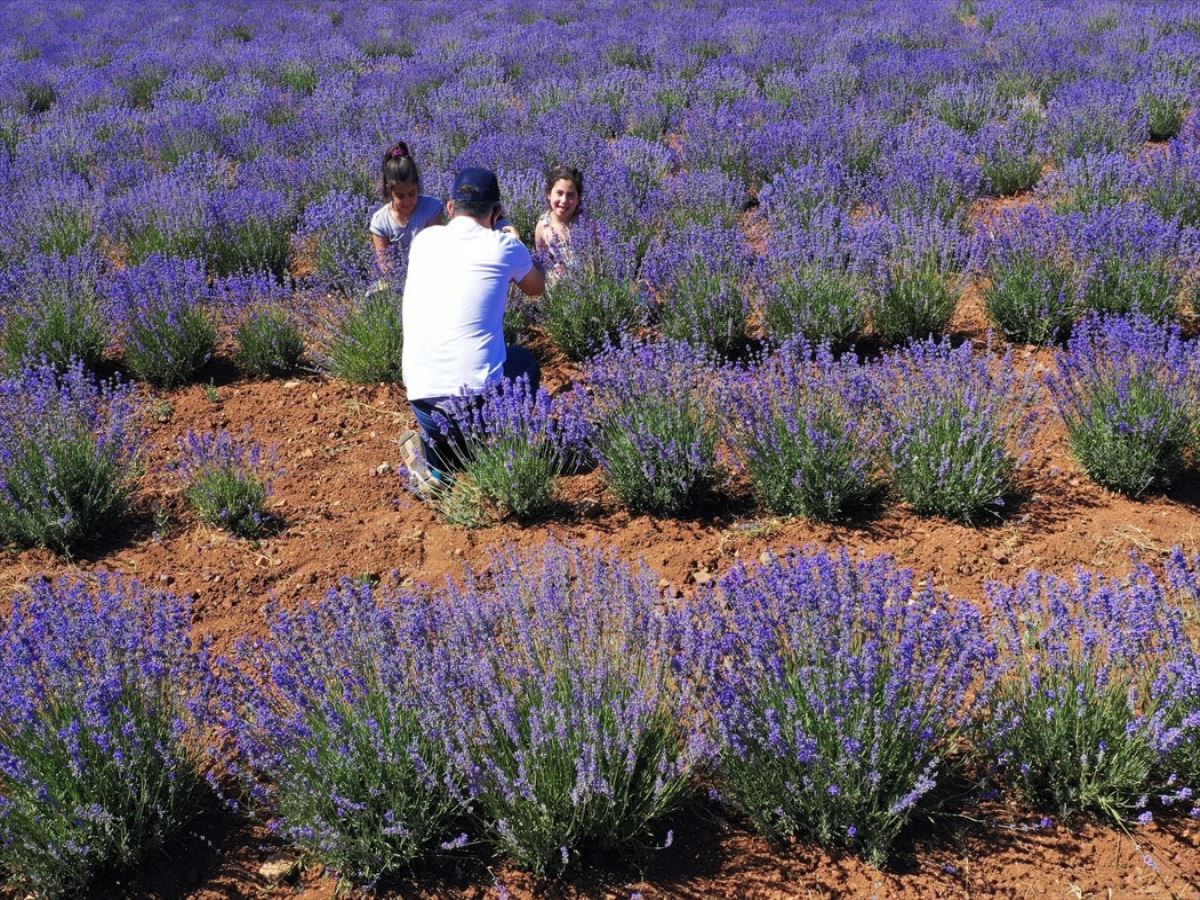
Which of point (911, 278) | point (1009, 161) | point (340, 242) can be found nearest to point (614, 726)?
point (911, 278)

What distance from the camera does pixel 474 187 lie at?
406 cm

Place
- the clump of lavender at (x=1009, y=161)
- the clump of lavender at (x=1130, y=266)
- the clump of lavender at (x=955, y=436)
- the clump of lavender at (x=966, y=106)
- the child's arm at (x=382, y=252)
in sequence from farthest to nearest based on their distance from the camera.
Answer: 1. the clump of lavender at (x=966, y=106)
2. the clump of lavender at (x=1009, y=161)
3. the child's arm at (x=382, y=252)
4. the clump of lavender at (x=1130, y=266)
5. the clump of lavender at (x=955, y=436)

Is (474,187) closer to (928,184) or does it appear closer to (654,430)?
(654,430)

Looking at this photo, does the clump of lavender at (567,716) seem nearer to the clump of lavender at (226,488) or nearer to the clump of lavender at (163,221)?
the clump of lavender at (226,488)

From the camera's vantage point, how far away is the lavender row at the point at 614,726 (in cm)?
235

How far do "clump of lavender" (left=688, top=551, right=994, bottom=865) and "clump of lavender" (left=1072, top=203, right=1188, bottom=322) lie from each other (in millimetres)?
2714

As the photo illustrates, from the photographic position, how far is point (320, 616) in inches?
110

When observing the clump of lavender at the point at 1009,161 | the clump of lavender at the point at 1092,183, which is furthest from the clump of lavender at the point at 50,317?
the clump of lavender at the point at 1009,161

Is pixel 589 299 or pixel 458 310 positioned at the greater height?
pixel 458 310

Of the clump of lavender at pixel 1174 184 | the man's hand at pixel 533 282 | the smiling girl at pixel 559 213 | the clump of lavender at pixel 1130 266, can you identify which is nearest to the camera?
the man's hand at pixel 533 282

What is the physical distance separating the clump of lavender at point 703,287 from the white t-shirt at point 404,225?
4.00 feet

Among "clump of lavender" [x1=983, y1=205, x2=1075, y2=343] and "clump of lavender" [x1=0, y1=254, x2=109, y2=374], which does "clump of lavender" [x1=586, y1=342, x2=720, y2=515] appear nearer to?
"clump of lavender" [x1=983, y1=205, x2=1075, y2=343]

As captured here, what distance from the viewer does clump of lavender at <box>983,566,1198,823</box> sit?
2352 mm

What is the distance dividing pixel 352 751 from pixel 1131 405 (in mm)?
2907
